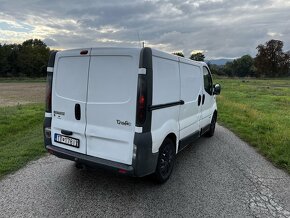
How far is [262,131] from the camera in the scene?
9.02m

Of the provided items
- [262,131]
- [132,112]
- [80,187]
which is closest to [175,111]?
[132,112]

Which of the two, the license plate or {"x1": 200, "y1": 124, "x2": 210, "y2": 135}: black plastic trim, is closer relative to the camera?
the license plate

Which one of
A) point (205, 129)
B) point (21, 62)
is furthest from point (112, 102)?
point (21, 62)

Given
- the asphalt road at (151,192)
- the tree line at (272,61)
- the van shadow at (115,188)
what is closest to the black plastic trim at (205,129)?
the asphalt road at (151,192)

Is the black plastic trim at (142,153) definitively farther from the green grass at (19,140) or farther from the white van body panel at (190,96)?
the green grass at (19,140)

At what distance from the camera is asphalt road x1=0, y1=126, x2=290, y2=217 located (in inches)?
150

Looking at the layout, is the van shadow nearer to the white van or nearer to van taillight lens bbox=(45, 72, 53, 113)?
the white van

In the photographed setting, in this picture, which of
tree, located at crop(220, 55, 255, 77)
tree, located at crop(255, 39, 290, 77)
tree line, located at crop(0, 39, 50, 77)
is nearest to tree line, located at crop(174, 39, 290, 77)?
tree, located at crop(255, 39, 290, 77)

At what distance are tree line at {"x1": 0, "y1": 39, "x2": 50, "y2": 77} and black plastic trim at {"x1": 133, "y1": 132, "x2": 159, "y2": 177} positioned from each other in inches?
3318

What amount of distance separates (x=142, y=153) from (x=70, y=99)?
4.78 feet

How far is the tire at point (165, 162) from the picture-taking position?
4.66 metres

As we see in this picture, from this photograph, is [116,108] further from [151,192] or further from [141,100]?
[151,192]

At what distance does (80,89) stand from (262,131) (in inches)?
262

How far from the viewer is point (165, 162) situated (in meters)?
4.90
